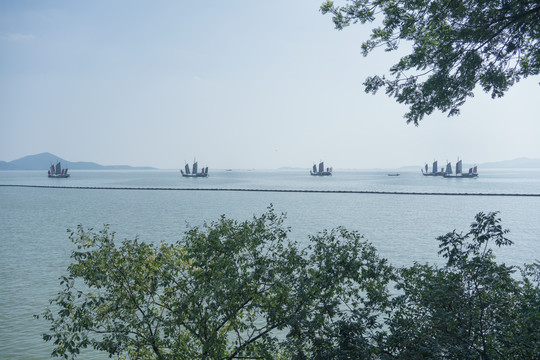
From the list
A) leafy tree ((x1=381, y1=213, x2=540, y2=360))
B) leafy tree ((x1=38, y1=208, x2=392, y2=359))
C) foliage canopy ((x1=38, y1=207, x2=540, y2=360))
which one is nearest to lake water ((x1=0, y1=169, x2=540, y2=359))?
leafy tree ((x1=38, y1=208, x2=392, y2=359))

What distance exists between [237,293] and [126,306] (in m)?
2.25

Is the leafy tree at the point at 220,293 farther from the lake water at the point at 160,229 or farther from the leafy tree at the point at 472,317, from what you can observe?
the lake water at the point at 160,229

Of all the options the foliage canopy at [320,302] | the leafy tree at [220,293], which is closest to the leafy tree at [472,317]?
the foliage canopy at [320,302]

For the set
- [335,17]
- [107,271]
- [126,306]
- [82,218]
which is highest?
[335,17]

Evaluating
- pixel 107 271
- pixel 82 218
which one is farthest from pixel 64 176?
pixel 107 271

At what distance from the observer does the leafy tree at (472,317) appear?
5.69 metres

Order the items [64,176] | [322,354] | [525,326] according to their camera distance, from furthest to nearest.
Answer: [64,176] < [322,354] < [525,326]

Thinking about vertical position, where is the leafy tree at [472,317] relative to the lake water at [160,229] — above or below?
above

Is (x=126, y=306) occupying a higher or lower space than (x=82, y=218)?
higher

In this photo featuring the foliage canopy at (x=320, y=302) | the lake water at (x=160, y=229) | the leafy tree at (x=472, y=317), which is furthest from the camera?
the lake water at (x=160, y=229)

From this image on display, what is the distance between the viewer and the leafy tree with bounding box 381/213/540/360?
5688 mm

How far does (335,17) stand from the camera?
31.3 feet

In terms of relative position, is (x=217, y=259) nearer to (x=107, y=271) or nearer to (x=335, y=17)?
(x=107, y=271)

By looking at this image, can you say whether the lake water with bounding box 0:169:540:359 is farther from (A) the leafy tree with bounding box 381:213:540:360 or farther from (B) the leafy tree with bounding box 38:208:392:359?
(A) the leafy tree with bounding box 381:213:540:360
